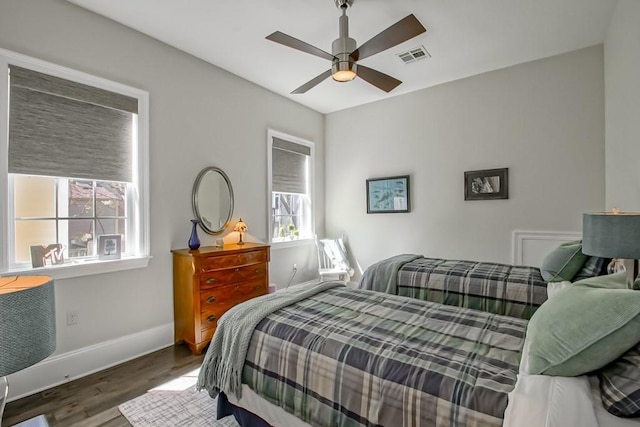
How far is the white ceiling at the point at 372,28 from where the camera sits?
8.21 ft

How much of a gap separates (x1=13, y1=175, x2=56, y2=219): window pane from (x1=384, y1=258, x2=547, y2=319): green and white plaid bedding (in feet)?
9.72

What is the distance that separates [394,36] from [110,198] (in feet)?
8.70

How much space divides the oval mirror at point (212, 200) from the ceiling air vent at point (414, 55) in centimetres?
235

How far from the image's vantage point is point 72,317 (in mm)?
2422

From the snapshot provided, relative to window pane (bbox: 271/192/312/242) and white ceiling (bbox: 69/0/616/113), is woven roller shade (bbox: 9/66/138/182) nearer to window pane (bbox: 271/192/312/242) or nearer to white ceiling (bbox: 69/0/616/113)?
white ceiling (bbox: 69/0/616/113)

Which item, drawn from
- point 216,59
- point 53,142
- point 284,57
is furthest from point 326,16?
point 53,142

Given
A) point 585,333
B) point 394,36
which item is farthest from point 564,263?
point 394,36

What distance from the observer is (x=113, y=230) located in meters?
2.73

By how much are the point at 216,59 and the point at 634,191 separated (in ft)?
12.5

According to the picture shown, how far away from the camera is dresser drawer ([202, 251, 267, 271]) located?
2862 millimetres

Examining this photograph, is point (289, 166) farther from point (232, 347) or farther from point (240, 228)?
point (232, 347)

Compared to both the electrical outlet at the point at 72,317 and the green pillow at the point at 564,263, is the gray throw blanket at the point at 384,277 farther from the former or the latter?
the electrical outlet at the point at 72,317

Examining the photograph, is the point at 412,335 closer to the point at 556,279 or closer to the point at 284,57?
→ the point at 556,279

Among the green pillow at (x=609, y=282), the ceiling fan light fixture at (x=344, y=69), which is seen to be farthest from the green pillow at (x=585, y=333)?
the ceiling fan light fixture at (x=344, y=69)
